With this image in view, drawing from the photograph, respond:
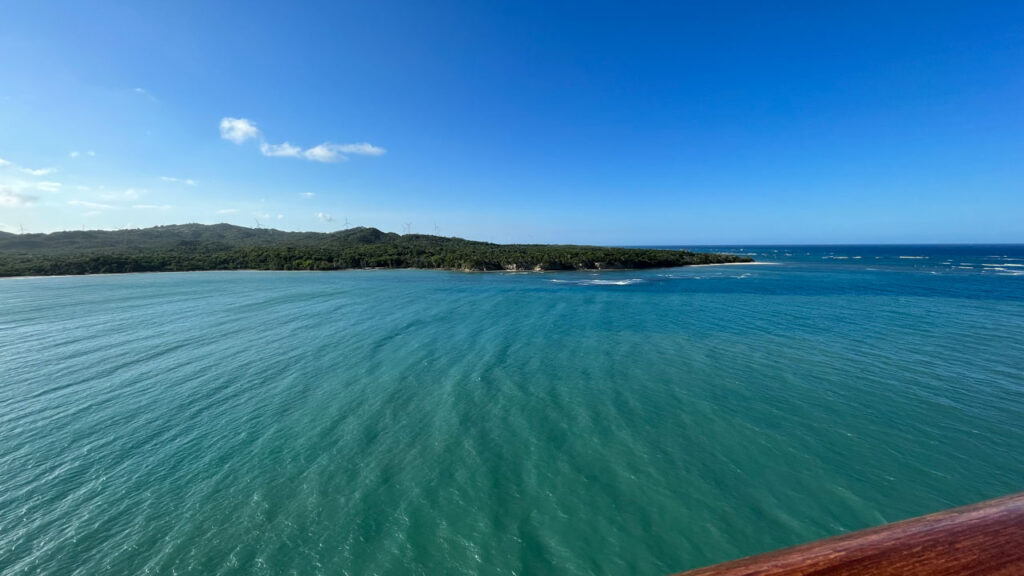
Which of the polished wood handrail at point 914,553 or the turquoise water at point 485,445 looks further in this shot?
the turquoise water at point 485,445

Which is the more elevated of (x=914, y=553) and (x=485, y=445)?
(x=914, y=553)

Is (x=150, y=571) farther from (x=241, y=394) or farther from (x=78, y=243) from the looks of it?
(x=78, y=243)

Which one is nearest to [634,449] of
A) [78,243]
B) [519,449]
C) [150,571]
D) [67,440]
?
[519,449]

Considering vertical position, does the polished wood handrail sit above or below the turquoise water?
above

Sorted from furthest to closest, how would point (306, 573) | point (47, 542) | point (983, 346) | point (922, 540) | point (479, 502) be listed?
point (983, 346) → point (479, 502) → point (47, 542) → point (306, 573) → point (922, 540)

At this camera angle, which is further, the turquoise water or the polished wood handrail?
the turquoise water
